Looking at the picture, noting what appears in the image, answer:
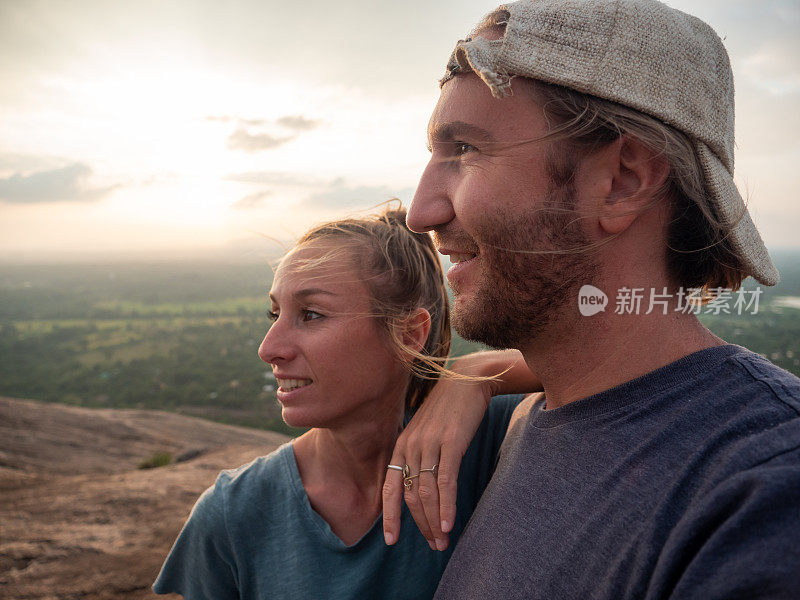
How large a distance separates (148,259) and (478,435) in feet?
668

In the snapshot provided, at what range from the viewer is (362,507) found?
2.33 m

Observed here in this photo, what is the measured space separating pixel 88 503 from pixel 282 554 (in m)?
6.57

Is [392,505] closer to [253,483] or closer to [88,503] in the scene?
[253,483]

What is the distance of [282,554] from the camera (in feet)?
6.91

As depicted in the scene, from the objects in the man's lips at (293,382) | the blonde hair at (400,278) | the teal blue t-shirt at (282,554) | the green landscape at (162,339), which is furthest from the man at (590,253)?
the man's lips at (293,382)

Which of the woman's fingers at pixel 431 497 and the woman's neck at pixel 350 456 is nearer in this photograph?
the woman's fingers at pixel 431 497

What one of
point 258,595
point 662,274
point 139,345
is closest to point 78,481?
point 258,595

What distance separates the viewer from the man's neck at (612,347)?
1.57 metres

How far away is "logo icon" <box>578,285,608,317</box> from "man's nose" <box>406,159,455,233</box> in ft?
1.78

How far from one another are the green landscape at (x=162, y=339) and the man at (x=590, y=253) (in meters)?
0.22

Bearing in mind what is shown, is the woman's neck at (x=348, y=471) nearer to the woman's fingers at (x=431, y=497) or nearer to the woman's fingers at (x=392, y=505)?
the woman's fingers at (x=392, y=505)

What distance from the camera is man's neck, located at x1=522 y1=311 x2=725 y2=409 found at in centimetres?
157

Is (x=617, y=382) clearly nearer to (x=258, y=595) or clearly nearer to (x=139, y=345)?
(x=258, y=595)

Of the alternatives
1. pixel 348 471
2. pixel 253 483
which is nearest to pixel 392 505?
pixel 348 471
